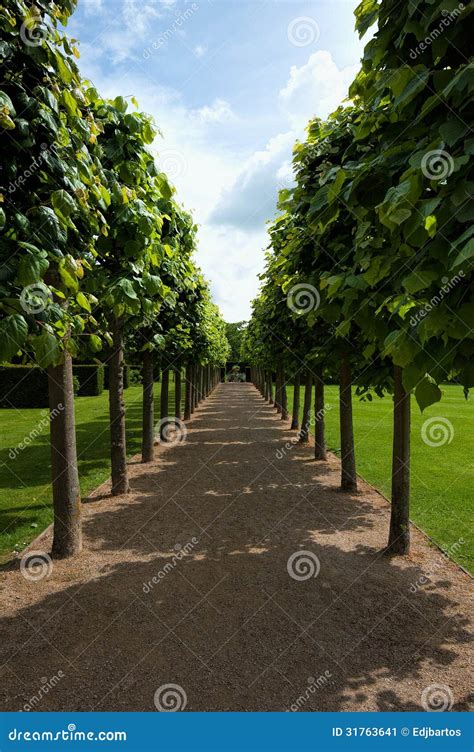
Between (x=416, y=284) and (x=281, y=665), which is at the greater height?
(x=416, y=284)

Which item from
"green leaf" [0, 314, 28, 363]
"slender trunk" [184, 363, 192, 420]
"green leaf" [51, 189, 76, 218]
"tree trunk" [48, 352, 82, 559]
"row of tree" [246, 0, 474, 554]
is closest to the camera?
"row of tree" [246, 0, 474, 554]

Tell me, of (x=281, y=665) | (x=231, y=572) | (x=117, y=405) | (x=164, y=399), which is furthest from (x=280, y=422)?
(x=281, y=665)

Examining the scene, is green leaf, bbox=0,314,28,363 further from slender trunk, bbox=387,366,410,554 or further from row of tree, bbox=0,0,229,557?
slender trunk, bbox=387,366,410,554

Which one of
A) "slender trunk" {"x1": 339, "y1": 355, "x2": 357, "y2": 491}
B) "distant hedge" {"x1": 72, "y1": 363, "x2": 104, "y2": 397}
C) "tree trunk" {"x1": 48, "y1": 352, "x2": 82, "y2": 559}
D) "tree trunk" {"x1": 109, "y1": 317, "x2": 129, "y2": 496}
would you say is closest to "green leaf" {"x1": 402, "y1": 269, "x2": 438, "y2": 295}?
"tree trunk" {"x1": 48, "y1": 352, "x2": 82, "y2": 559}

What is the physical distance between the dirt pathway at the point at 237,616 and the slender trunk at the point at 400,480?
32cm

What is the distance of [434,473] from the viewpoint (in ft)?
38.9

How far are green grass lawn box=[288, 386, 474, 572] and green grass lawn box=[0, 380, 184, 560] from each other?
6.79 metres

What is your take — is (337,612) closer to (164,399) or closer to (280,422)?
(164,399)

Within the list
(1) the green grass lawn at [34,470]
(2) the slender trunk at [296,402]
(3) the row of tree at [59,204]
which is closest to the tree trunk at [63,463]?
(3) the row of tree at [59,204]

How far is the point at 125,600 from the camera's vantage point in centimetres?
554

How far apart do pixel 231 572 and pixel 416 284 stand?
4951 millimetres

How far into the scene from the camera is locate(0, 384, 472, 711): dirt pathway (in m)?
3.97

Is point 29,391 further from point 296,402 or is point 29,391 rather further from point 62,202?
point 62,202

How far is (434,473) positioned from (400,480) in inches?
227
